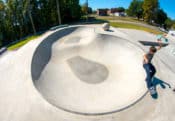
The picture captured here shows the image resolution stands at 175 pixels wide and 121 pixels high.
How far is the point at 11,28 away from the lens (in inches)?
1305

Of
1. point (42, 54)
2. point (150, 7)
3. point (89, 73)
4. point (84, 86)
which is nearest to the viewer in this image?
point (84, 86)

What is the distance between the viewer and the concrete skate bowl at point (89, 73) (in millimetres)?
7973

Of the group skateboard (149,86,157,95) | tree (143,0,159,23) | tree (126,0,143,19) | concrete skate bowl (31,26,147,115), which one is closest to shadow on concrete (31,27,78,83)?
concrete skate bowl (31,26,147,115)

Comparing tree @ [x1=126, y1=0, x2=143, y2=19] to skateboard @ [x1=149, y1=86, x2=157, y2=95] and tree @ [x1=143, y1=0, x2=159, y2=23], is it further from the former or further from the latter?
skateboard @ [x1=149, y1=86, x2=157, y2=95]

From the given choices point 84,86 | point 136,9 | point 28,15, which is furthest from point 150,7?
point 84,86

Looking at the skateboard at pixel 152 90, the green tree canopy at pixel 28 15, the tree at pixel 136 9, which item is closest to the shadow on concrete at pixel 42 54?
the skateboard at pixel 152 90

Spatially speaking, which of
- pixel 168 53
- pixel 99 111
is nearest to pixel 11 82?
pixel 99 111

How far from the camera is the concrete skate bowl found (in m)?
7.97

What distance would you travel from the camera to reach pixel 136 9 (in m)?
59.6

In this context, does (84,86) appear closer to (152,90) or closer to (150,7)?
(152,90)

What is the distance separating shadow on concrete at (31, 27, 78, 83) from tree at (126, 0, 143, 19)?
164ft

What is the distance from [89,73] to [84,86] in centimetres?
140

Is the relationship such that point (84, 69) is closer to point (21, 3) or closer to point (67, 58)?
point (67, 58)

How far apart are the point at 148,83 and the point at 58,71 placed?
5.83 metres
